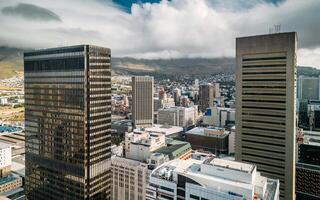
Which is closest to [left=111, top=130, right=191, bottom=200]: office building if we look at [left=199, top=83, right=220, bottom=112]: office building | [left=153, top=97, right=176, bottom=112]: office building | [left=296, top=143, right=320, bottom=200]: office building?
[left=296, top=143, right=320, bottom=200]: office building

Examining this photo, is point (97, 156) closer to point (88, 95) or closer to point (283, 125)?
point (88, 95)

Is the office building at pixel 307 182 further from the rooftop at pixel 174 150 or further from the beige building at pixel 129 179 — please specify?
the beige building at pixel 129 179

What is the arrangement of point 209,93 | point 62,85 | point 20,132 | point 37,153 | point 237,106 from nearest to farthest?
1. point 62,85
2. point 37,153
3. point 237,106
4. point 20,132
5. point 209,93

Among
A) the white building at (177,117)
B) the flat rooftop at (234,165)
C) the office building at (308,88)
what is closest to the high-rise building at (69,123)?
the flat rooftop at (234,165)

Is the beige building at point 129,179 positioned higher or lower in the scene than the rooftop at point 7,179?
higher

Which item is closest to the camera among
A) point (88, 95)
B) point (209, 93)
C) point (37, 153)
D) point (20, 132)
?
point (88, 95)

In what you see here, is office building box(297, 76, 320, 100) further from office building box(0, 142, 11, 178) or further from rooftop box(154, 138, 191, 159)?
office building box(0, 142, 11, 178)

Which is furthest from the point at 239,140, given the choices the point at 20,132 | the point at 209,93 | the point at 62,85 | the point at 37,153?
the point at 209,93
